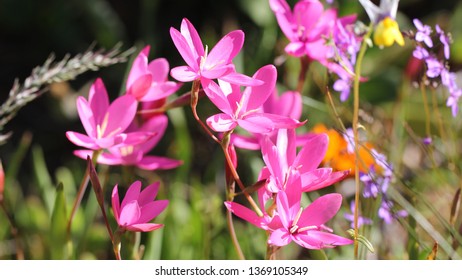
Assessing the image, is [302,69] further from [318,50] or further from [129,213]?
[129,213]

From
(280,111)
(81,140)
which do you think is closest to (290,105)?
(280,111)

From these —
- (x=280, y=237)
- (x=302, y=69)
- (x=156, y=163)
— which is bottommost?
(x=280, y=237)

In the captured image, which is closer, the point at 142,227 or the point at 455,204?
the point at 142,227

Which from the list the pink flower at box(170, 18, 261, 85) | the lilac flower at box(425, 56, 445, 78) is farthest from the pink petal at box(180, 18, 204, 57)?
the lilac flower at box(425, 56, 445, 78)

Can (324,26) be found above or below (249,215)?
above

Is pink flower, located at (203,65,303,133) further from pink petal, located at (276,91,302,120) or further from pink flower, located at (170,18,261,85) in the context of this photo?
pink petal, located at (276,91,302,120)

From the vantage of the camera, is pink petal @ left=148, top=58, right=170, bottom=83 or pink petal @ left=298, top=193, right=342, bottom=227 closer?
pink petal @ left=298, top=193, right=342, bottom=227
